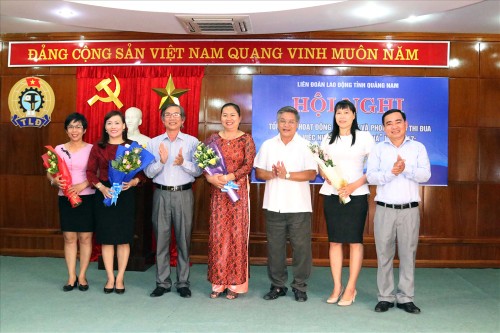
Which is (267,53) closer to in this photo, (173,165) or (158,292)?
(173,165)

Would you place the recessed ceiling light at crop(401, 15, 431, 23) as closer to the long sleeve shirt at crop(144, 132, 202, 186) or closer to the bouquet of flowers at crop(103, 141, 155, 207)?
the long sleeve shirt at crop(144, 132, 202, 186)

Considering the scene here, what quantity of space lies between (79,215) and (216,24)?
240 centimetres

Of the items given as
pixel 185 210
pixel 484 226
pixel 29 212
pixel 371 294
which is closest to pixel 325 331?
pixel 371 294

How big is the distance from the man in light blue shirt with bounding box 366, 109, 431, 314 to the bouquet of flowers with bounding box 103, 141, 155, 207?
190cm

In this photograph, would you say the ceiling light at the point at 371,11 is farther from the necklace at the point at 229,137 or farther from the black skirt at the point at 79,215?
the black skirt at the point at 79,215

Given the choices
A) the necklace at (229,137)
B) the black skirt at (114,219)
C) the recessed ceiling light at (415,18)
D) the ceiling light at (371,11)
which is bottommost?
the black skirt at (114,219)

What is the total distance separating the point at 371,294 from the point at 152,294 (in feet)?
6.49

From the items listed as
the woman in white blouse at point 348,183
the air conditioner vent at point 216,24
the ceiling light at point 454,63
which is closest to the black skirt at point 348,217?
the woman in white blouse at point 348,183

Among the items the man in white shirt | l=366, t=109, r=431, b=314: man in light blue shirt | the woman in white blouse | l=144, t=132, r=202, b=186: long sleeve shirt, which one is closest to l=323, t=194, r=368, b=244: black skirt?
the woman in white blouse

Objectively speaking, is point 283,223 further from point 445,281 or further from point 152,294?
point 445,281

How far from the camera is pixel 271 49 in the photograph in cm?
579

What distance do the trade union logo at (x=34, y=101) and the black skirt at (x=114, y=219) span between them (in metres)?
2.28

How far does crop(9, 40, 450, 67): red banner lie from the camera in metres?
5.76

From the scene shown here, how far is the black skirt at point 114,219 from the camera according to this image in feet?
14.0
